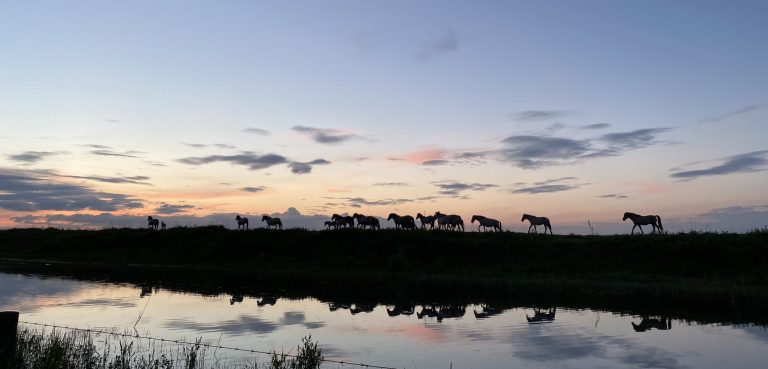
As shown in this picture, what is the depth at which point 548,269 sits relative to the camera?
41.6m

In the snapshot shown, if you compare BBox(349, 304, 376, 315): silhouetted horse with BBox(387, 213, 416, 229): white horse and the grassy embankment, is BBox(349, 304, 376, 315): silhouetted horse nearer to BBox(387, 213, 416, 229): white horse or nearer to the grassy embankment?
the grassy embankment

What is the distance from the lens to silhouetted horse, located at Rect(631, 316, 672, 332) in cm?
2248

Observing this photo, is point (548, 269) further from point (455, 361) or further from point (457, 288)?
point (455, 361)

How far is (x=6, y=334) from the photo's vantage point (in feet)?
33.0

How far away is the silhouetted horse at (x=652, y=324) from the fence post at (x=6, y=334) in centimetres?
1979

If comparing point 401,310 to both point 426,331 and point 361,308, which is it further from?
point 426,331

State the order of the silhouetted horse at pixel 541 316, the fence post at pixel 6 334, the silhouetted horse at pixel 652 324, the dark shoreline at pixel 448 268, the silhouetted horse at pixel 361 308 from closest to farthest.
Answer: the fence post at pixel 6 334 → the silhouetted horse at pixel 652 324 → the silhouetted horse at pixel 541 316 → the silhouetted horse at pixel 361 308 → the dark shoreline at pixel 448 268

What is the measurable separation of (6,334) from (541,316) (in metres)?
20.4

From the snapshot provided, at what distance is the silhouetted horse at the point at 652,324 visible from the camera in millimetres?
22484

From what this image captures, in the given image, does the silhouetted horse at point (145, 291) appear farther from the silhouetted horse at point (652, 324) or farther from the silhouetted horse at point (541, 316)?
the silhouetted horse at point (652, 324)

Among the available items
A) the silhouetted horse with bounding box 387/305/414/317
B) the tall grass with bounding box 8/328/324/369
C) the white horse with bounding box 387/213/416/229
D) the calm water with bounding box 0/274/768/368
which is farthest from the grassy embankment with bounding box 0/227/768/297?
the tall grass with bounding box 8/328/324/369

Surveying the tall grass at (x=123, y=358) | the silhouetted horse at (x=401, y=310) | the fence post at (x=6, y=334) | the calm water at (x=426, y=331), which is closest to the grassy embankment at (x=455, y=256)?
the silhouetted horse at (x=401, y=310)

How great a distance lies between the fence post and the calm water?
6758 millimetres

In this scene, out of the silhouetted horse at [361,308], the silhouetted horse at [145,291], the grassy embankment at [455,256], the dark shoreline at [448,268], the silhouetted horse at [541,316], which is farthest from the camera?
the grassy embankment at [455,256]
